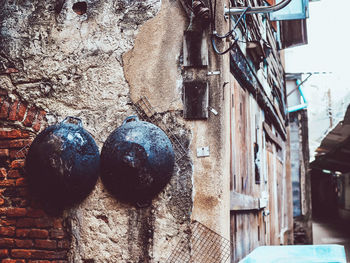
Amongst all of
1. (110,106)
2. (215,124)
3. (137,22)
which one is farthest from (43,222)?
(137,22)

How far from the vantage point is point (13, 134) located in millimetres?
3816

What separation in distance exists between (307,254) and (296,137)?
997cm

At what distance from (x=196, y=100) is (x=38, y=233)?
72.9 inches

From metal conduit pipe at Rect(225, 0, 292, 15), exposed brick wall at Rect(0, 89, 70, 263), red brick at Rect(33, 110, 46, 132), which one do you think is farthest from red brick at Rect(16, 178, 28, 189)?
metal conduit pipe at Rect(225, 0, 292, 15)

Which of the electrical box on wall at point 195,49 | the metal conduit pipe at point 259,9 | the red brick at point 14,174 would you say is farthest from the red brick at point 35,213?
the metal conduit pipe at point 259,9

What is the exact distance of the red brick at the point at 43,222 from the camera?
3.59 metres

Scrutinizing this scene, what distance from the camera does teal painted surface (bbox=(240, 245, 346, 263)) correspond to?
8.91ft

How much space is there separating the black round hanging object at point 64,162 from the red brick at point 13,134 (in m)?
0.36

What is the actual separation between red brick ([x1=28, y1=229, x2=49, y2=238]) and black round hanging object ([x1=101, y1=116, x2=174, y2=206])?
765mm

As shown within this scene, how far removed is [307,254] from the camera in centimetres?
285

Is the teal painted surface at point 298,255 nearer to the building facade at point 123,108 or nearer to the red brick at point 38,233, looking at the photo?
the building facade at point 123,108

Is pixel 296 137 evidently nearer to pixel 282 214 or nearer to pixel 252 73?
pixel 282 214

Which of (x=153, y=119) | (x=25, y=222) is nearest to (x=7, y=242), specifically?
(x=25, y=222)

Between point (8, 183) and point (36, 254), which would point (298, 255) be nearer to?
point (36, 254)
